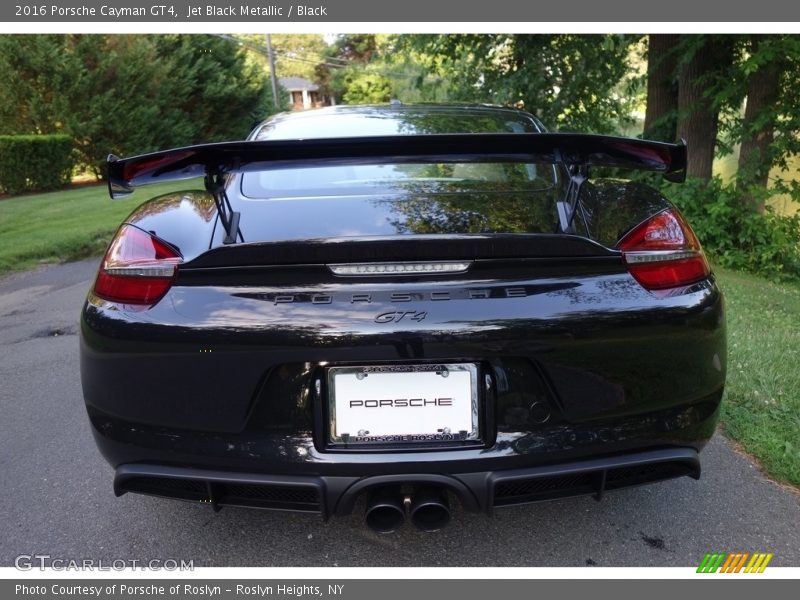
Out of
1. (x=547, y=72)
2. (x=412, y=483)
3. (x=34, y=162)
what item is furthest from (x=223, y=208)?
(x=34, y=162)

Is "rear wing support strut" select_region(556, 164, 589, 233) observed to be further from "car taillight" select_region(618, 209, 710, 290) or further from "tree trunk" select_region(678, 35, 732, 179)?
"tree trunk" select_region(678, 35, 732, 179)

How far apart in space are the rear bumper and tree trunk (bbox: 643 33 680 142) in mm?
7403

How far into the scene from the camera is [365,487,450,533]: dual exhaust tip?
1805mm

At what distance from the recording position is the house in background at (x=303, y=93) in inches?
2660

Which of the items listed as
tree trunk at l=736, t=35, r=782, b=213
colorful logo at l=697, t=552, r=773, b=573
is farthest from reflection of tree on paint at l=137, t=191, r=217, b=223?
tree trunk at l=736, t=35, r=782, b=213

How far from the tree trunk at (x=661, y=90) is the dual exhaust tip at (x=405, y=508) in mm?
7708

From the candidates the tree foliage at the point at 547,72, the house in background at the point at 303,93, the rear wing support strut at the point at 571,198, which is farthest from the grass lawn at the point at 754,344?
the house in background at the point at 303,93

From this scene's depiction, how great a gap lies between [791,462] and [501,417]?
1.66 meters

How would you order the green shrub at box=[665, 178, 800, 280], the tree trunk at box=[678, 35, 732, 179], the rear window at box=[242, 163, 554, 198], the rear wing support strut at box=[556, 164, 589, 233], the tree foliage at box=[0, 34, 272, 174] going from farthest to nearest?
the tree foliage at box=[0, 34, 272, 174] → the tree trunk at box=[678, 35, 732, 179] → the green shrub at box=[665, 178, 800, 280] → the rear window at box=[242, 163, 554, 198] → the rear wing support strut at box=[556, 164, 589, 233]

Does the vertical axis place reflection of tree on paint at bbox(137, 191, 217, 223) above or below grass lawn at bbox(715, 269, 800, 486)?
above

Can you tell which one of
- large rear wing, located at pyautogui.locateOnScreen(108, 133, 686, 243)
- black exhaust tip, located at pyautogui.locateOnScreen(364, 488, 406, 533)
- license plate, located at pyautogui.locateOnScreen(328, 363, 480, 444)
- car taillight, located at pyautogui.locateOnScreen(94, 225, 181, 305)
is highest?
large rear wing, located at pyautogui.locateOnScreen(108, 133, 686, 243)

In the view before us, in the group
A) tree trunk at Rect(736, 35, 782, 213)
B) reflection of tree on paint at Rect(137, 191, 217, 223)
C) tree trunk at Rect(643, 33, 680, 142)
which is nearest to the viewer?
reflection of tree on paint at Rect(137, 191, 217, 223)

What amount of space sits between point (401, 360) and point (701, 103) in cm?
736

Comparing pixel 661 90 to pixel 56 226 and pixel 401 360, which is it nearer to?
pixel 401 360
